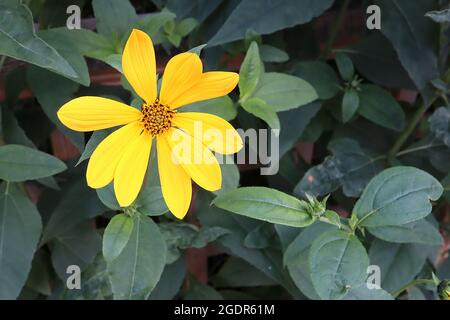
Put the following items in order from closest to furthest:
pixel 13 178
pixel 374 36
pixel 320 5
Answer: pixel 13 178 → pixel 320 5 → pixel 374 36

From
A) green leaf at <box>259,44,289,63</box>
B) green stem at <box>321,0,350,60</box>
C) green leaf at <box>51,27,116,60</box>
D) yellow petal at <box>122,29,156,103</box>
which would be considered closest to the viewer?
yellow petal at <box>122,29,156,103</box>

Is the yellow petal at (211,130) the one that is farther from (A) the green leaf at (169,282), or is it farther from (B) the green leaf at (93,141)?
(A) the green leaf at (169,282)

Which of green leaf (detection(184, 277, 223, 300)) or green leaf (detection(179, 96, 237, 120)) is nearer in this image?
green leaf (detection(179, 96, 237, 120))

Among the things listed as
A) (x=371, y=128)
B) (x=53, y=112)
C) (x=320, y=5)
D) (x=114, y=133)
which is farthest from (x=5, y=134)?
(x=371, y=128)

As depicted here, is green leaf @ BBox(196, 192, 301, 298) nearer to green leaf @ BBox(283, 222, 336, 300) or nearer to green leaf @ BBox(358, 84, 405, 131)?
green leaf @ BBox(283, 222, 336, 300)

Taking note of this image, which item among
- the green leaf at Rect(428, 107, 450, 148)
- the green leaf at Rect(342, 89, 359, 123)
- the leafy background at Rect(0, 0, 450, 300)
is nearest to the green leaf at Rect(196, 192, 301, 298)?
the leafy background at Rect(0, 0, 450, 300)

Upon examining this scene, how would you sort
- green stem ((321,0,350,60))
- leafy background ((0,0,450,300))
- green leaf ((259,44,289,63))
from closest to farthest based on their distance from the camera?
leafy background ((0,0,450,300)) → green leaf ((259,44,289,63)) → green stem ((321,0,350,60))

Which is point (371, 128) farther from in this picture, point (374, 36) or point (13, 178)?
point (13, 178)
